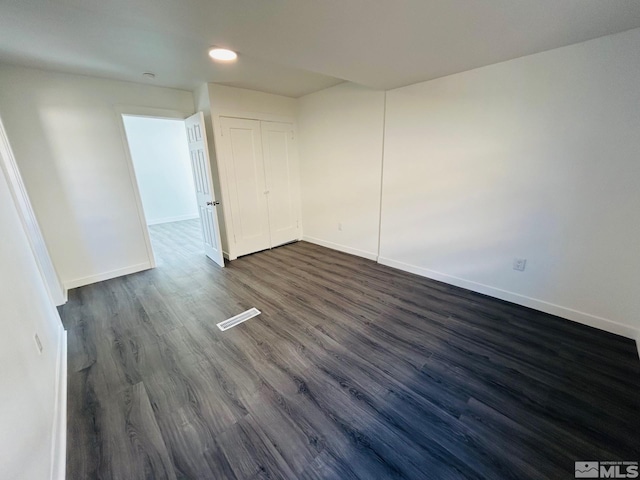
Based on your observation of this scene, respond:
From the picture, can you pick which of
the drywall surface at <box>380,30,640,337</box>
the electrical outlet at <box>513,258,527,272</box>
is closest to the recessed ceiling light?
the drywall surface at <box>380,30,640,337</box>

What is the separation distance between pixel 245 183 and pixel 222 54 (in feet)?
5.86

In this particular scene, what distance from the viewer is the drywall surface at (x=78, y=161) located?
267cm

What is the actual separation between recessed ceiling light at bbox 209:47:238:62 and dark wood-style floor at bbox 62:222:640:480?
8.10ft

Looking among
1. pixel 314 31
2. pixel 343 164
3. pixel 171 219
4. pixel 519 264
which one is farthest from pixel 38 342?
pixel 171 219

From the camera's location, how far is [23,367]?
1.25m

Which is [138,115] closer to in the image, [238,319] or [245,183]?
[245,183]

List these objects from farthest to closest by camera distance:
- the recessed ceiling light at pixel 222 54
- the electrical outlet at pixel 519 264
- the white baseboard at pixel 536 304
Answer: the electrical outlet at pixel 519 264 < the recessed ceiling light at pixel 222 54 < the white baseboard at pixel 536 304

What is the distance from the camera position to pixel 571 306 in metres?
2.24

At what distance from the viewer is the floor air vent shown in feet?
7.63

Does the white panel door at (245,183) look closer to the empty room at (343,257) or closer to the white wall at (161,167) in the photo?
the empty room at (343,257)

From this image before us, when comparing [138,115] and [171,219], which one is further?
[171,219]

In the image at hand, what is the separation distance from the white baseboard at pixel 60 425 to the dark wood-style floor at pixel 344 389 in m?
0.04

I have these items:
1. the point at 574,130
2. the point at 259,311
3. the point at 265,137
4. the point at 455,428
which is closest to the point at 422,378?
the point at 455,428

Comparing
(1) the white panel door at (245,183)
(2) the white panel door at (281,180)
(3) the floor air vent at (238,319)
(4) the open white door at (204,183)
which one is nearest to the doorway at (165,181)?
(4) the open white door at (204,183)
